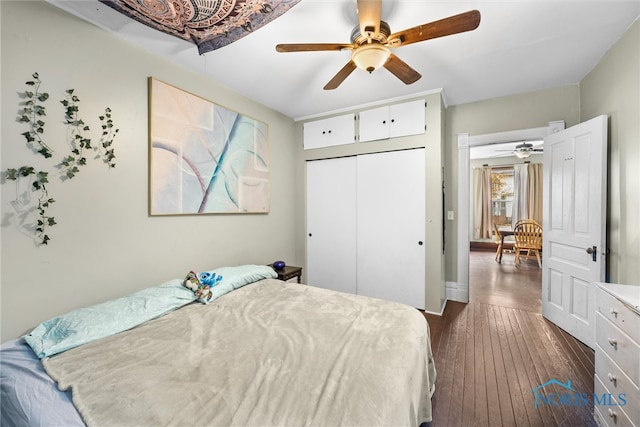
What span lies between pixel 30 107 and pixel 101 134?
0.35 metres

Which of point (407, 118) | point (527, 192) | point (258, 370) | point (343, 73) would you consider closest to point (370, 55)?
point (343, 73)

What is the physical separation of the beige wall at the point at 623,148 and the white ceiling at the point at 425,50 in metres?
0.18

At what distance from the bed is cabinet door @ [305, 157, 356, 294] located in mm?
1840

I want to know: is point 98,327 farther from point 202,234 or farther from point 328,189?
point 328,189

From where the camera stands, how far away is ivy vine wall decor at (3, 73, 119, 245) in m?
1.51

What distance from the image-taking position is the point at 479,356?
218 centimetres

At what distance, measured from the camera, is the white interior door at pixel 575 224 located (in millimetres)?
2260

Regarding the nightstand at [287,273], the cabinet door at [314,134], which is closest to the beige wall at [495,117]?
the cabinet door at [314,134]

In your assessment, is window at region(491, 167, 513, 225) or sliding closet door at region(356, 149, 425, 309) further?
window at region(491, 167, 513, 225)

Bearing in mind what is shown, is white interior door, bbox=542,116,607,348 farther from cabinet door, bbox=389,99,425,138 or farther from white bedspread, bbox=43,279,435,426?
white bedspread, bbox=43,279,435,426

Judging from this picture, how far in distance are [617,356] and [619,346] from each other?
60mm

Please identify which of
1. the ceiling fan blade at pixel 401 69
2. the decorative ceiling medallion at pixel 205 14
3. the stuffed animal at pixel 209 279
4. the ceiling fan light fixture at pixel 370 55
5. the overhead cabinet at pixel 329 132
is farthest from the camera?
the overhead cabinet at pixel 329 132

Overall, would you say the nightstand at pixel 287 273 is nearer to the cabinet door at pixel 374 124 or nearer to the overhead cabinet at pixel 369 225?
the overhead cabinet at pixel 369 225

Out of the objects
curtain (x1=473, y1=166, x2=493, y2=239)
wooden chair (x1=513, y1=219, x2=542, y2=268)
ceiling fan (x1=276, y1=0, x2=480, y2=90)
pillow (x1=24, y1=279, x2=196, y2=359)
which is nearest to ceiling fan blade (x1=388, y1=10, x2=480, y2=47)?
ceiling fan (x1=276, y1=0, x2=480, y2=90)
